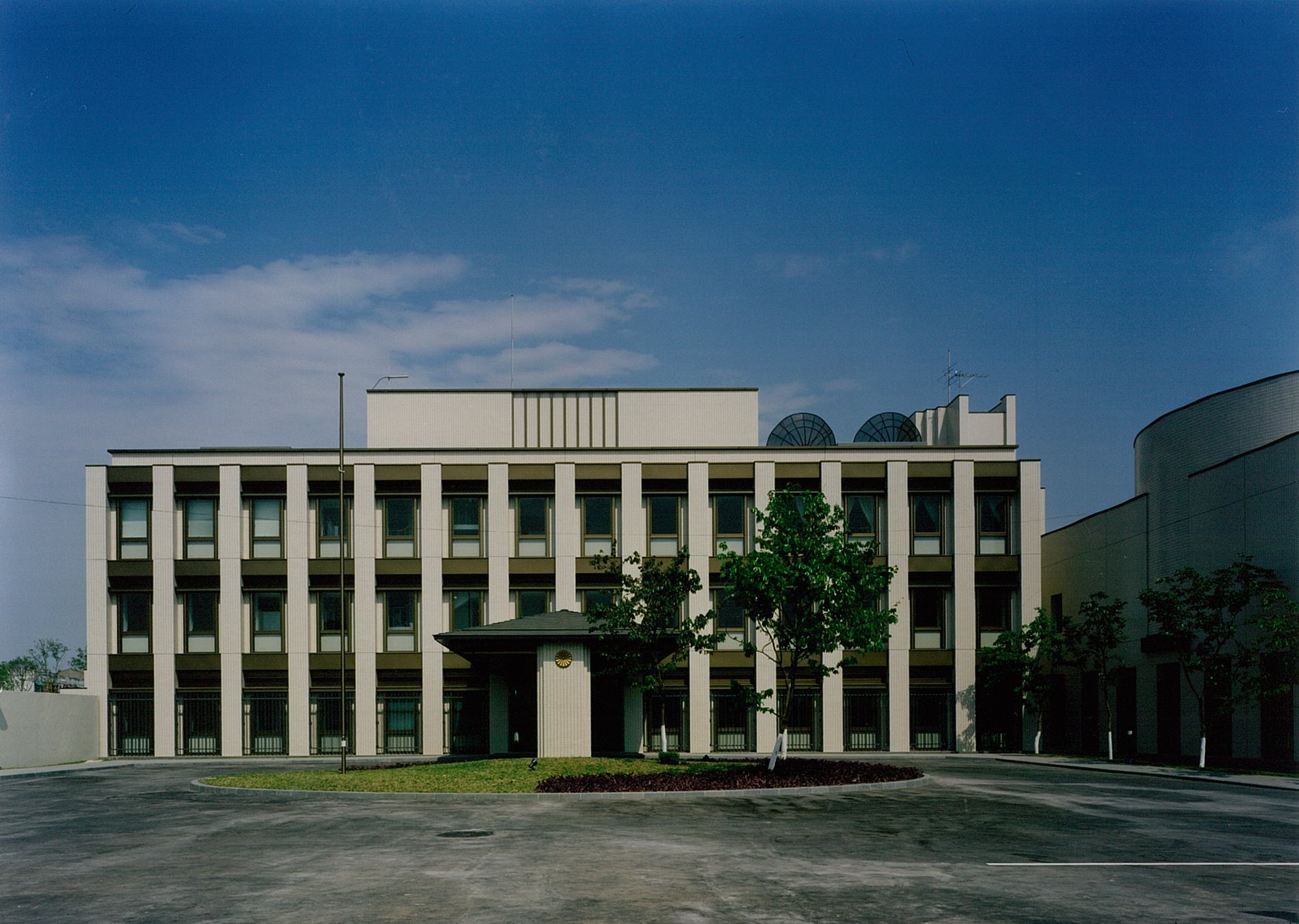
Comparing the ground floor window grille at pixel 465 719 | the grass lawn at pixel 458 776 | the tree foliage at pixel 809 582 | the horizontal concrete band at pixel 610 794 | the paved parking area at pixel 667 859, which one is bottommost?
the ground floor window grille at pixel 465 719

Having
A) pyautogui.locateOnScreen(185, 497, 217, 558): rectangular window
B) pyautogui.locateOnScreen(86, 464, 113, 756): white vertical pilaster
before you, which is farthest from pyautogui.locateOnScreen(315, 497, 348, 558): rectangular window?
pyautogui.locateOnScreen(86, 464, 113, 756): white vertical pilaster

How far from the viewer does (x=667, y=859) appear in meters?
15.6

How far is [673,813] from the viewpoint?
70.0 ft

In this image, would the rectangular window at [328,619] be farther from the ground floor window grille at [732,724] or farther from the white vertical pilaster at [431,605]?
→ the ground floor window grille at [732,724]

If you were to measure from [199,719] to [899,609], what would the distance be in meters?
29.2

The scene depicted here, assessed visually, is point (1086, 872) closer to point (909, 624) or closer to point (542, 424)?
point (909, 624)

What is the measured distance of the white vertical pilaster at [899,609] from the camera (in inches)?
1699

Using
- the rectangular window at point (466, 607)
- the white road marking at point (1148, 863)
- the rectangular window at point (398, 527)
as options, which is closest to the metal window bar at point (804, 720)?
the rectangular window at point (466, 607)

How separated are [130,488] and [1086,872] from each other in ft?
135

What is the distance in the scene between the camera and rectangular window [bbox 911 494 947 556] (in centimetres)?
4444

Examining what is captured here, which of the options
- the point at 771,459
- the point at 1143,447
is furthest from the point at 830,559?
the point at 1143,447

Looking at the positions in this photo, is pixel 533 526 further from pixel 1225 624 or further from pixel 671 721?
pixel 1225 624

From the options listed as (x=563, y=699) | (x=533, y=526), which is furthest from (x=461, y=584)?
(x=563, y=699)

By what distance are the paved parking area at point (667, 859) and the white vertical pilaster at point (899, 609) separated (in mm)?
17843
